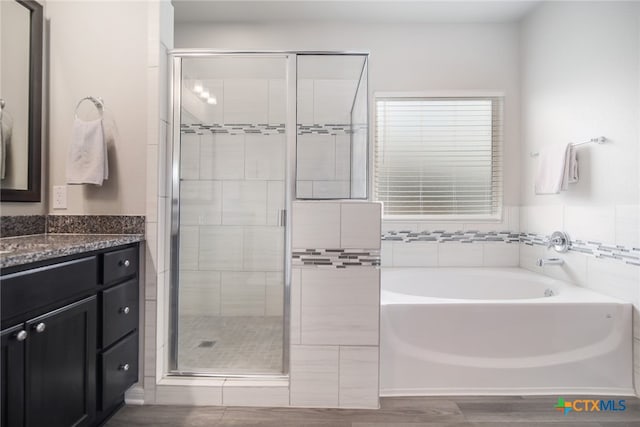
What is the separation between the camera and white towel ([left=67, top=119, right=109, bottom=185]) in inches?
62.8

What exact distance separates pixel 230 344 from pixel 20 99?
1675mm

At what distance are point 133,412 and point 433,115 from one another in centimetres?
296

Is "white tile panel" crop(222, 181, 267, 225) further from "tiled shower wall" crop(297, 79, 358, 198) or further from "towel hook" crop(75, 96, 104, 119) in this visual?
"towel hook" crop(75, 96, 104, 119)

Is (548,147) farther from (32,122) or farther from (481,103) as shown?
(32,122)

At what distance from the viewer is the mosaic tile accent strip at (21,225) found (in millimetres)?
1486

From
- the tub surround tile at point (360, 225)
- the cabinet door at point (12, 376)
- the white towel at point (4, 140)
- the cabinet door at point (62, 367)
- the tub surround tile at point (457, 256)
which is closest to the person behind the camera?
the cabinet door at point (12, 376)

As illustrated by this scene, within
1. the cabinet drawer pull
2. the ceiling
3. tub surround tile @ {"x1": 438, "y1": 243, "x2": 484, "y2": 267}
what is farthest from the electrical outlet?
tub surround tile @ {"x1": 438, "y1": 243, "x2": 484, "y2": 267}

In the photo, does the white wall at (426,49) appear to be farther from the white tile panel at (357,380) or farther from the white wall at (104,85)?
the white tile panel at (357,380)

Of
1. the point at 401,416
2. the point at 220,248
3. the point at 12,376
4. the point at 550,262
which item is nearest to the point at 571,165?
the point at 550,262

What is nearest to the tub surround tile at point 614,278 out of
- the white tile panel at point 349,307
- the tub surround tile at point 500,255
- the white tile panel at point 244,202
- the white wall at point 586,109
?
the white wall at point 586,109

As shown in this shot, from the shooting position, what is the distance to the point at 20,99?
5.19ft

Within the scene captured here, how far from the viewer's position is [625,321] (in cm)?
182

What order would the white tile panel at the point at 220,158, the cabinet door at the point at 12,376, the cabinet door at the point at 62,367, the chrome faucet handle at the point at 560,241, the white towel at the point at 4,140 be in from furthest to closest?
the chrome faucet handle at the point at 560,241, the white tile panel at the point at 220,158, the white towel at the point at 4,140, the cabinet door at the point at 62,367, the cabinet door at the point at 12,376

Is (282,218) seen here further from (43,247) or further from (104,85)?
(104,85)
